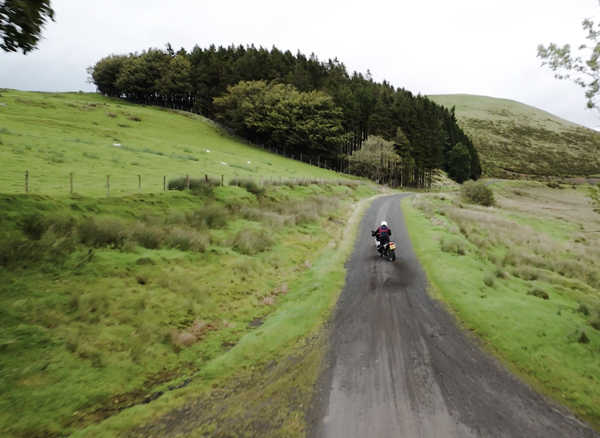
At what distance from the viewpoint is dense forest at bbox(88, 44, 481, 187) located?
70.0 meters

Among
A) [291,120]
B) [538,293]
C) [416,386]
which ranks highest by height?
[291,120]

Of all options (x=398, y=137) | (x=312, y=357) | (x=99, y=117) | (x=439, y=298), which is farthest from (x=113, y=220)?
(x=398, y=137)

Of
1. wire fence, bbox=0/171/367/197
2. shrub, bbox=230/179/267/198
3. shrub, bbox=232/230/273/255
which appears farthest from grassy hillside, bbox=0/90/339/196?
shrub, bbox=232/230/273/255

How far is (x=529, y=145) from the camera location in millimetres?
143625

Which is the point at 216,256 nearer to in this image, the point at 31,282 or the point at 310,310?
the point at 310,310

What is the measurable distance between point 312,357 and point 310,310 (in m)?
2.33

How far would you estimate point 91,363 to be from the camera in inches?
231

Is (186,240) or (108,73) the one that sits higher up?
(108,73)

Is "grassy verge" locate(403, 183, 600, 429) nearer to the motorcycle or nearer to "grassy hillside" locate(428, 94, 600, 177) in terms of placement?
the motorcycle

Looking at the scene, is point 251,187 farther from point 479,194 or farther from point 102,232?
point 479,194

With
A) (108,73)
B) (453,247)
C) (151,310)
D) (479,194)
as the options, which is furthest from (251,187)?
(108,73)

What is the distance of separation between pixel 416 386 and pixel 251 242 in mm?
9469

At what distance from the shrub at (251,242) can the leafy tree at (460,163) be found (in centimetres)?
9255

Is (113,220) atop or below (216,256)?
atop
